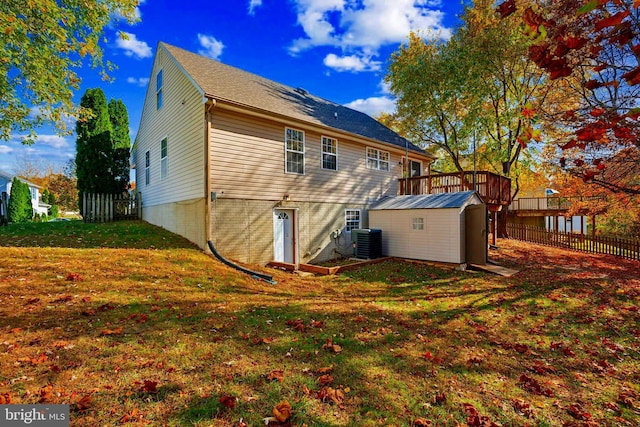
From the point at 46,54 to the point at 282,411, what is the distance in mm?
9327

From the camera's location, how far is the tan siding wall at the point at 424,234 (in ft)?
34.7

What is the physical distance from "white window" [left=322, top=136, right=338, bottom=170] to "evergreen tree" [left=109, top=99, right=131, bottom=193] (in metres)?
12.2

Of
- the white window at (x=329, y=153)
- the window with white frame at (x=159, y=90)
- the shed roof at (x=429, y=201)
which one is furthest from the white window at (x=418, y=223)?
the window with white frame at (x=159, y=90)

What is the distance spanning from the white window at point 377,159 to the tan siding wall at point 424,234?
2547 millimetres

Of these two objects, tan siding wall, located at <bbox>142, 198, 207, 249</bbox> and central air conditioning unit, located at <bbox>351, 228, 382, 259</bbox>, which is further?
central air conditioning unit, located at <bbox>351, 228, 382, 259</bbox>

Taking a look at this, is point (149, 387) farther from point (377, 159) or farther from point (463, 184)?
point (463, 184)

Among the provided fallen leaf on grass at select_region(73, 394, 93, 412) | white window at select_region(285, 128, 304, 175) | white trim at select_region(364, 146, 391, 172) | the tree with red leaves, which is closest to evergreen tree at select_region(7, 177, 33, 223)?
white window at select_region(285, 128, 304, 175)

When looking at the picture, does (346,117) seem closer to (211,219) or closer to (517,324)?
(211,219)

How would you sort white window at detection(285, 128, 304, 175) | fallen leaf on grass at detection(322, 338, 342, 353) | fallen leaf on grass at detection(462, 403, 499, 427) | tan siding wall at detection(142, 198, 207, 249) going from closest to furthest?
fallen leaf on grass at detection(462, 403, 499, 427) → fallen leaf on grass at detection(322, 338, 342, 353) → tan siding wall at detection(142, 198, 207, 249) → white window at detection(285, 128, 304, 175)

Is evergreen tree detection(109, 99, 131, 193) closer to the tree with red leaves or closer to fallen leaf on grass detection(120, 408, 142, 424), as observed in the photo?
fallen leaf on grass detection(120, 408, 142, 424)

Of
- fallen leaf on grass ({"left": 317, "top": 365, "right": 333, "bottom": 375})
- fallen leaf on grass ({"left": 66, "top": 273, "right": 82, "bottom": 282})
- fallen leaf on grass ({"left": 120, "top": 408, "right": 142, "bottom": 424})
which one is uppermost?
fallen leaf on grass ({"left": 66, "top": 273, "right": 82, "bottom": 282})

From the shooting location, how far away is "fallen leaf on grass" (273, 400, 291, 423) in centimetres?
265

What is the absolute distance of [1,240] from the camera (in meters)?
9.11

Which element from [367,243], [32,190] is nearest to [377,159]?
[367,243]
